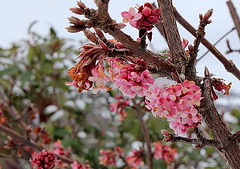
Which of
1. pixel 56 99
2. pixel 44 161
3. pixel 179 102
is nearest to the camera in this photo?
pixel 179 102

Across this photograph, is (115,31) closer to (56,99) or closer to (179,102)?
(179,102)

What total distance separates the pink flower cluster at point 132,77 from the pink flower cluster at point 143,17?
40mm

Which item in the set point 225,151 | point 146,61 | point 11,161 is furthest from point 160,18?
point 11,161

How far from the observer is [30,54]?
101cm

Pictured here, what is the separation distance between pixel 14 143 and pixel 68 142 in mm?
233

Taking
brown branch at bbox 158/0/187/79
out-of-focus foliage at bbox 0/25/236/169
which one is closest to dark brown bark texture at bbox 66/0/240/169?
brown branch at bbox 158/0/187/79

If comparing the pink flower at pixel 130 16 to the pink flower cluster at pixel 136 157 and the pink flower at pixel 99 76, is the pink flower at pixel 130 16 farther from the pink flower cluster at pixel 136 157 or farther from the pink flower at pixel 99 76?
the pink flower cluster at pixel 136 157

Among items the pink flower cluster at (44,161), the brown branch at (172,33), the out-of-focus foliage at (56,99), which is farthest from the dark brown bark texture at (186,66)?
the out-of-focus foliage at (56,99)

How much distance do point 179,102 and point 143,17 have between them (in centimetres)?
9

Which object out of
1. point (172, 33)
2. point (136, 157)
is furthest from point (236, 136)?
point (136, 157)

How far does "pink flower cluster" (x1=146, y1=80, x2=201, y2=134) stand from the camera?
0.25 meters

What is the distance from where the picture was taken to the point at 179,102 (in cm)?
25

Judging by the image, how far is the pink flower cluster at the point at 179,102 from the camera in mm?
247

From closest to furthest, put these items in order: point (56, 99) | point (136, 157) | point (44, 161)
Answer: point (44, 161) < point (136, 157) < point (56, 99)
